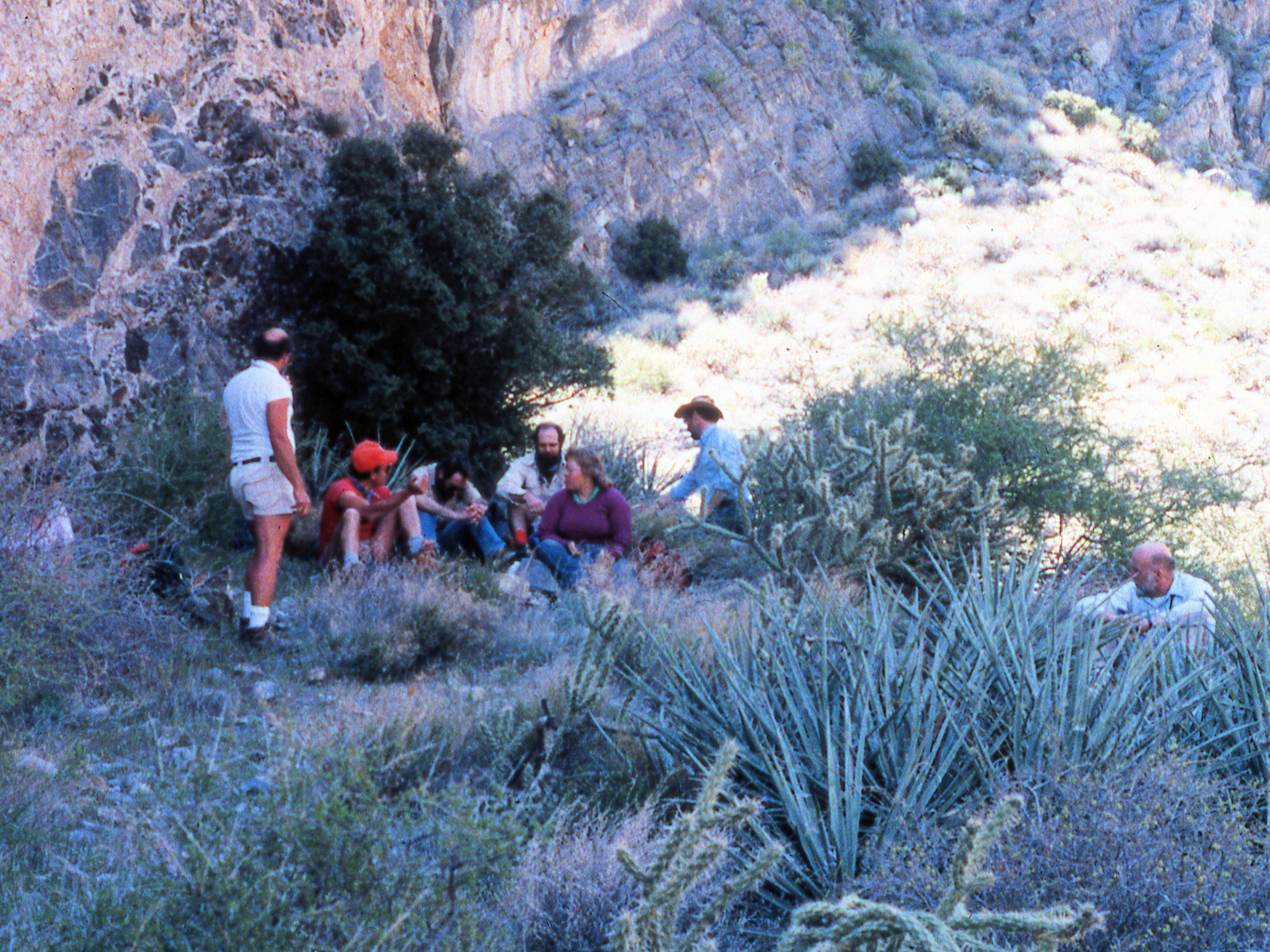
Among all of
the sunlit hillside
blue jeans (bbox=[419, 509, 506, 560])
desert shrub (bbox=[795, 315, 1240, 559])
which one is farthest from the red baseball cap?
the sunlit hillside

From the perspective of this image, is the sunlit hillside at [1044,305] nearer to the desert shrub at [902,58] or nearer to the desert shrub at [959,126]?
A: the desert shrub at [959,126]

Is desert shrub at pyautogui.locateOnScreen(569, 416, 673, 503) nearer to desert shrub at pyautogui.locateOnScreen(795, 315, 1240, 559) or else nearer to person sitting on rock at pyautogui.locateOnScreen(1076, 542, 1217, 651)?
desert shrub at pyautogui.locateOnScreen(795, 315, 1240, 559)

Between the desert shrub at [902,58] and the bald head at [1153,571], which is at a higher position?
the desert shrub at [902,58]

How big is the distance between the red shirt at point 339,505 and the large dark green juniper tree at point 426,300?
2.08 metres

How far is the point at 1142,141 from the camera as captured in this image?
31.8m

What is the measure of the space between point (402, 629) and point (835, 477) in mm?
3598

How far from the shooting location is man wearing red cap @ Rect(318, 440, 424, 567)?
780 centimetres

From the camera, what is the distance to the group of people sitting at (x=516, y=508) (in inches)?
311

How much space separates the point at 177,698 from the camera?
17.4 feet

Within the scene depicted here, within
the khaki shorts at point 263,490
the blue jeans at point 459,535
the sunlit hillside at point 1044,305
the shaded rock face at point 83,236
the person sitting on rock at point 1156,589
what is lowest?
the sunlit hillside at point 1044,305

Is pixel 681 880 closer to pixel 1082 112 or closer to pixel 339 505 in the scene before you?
pixel 339 505

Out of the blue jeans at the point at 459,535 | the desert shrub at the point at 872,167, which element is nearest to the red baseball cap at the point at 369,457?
the blue jeans at the point at 459,535

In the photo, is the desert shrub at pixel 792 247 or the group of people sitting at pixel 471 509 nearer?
the group of people sitting at pixel 471 509

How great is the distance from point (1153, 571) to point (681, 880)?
17.2 ft
